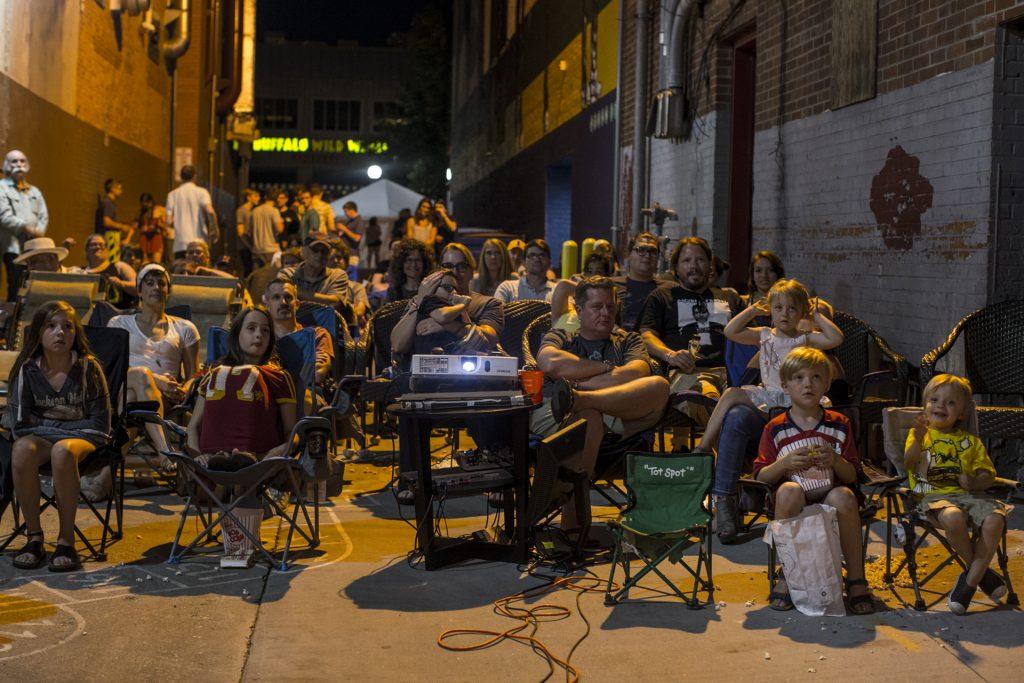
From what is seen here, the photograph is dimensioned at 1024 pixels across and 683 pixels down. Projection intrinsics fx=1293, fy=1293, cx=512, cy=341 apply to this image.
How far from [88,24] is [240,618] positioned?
16.0 meters

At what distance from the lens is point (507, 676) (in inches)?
190

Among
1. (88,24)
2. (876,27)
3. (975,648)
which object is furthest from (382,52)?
(975,648)

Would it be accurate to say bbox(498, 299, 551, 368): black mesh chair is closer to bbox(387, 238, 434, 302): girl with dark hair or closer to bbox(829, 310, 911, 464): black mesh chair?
bbox(387, 238, 434, 302): girl with dark hair

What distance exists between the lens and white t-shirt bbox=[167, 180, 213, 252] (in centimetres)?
1869

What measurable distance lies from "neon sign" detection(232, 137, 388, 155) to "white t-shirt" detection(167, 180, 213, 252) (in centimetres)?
6038

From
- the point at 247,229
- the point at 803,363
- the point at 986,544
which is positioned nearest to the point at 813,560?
the point at 986,544

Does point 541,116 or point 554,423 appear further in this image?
point 541,116

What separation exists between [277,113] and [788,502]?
75702 mm

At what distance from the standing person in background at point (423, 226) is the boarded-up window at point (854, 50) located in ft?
34.2

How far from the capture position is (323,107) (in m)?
79.2

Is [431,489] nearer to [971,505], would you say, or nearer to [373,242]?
[971,505]

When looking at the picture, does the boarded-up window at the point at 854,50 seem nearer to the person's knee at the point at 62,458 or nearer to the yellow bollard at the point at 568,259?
the yellow bollard at the point at 568,259

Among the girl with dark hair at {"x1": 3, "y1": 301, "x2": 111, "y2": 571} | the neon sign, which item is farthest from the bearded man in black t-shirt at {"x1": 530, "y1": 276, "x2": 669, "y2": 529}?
the neon sign

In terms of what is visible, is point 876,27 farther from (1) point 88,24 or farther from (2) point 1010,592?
(1) point 88,24
